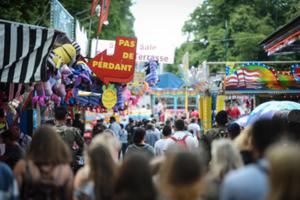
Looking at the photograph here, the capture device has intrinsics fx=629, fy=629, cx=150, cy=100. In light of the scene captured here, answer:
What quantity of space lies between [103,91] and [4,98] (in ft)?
19.5

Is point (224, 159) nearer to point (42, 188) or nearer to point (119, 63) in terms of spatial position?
point (42, 188)

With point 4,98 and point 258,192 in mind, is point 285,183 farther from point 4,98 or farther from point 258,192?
point 4,98

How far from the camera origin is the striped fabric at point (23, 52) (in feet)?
28.4

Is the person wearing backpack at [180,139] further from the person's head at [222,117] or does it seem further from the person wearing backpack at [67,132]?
the person wearing backpack at [67,132]

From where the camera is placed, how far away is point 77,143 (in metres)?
10.0

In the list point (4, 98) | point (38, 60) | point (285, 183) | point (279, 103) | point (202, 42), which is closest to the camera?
point (285, 183)

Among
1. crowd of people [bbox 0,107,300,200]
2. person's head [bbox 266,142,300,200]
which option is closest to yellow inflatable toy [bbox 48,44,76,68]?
crowd of people [bbox 0,107,300,200]

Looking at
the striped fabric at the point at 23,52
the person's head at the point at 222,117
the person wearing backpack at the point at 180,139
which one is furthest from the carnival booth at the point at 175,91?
the striped fabric at the point at 23,52

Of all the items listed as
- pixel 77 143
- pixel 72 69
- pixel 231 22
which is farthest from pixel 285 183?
pixel 231 22

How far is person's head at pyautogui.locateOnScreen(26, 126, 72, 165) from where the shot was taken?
242 inches

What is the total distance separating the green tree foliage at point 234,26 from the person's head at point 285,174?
3707 cm

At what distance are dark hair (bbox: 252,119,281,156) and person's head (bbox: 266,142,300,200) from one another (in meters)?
1.20

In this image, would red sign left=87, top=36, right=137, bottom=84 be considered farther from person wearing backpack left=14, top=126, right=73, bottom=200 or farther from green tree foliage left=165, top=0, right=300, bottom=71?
green tree foliage left=165, top=0, right=300, bottom=71

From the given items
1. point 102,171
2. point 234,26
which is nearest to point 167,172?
point 102,171
